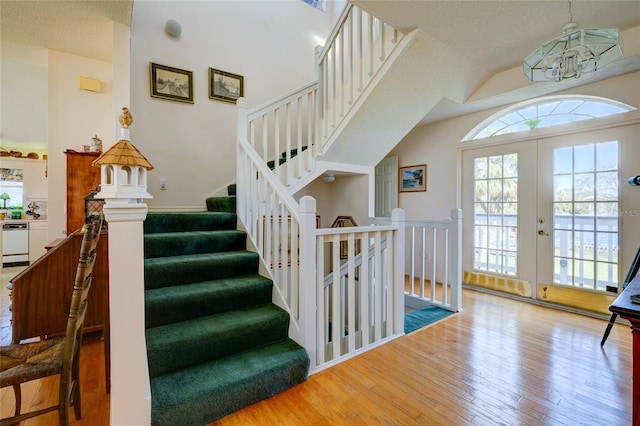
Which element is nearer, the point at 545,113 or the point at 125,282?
the point at 125,282

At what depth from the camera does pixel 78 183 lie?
8.90ft

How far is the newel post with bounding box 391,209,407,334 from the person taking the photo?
2467 mm

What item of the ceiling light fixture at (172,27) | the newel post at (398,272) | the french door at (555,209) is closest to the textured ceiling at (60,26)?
the ceiling light fixture at (172,27)

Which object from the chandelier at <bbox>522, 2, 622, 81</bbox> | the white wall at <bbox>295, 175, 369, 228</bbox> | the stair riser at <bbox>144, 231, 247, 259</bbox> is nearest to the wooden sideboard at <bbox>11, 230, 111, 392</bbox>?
the stair riser at <bbox>144, 231, 247, 259</bbox>

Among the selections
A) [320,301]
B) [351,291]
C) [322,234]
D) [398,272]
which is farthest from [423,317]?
[322,234]

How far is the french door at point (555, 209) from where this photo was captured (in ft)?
9.37

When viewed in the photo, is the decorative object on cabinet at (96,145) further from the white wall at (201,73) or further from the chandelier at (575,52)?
the chandelier at (575,52)

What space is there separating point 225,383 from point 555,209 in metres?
3.80

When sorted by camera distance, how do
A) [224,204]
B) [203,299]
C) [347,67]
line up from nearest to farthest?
[203,299], [224,204], [347,67]

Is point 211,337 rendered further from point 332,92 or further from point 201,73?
point 201,73

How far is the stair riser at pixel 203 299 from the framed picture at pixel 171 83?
2403mm

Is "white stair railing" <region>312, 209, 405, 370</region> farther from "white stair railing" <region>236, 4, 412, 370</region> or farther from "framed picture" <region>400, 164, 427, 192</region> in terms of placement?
"framed picture" <region>400, 164, 427, 192</region>

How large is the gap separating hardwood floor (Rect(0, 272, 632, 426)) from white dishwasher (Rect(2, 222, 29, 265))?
501 centimetres

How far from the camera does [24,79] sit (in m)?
3.72
